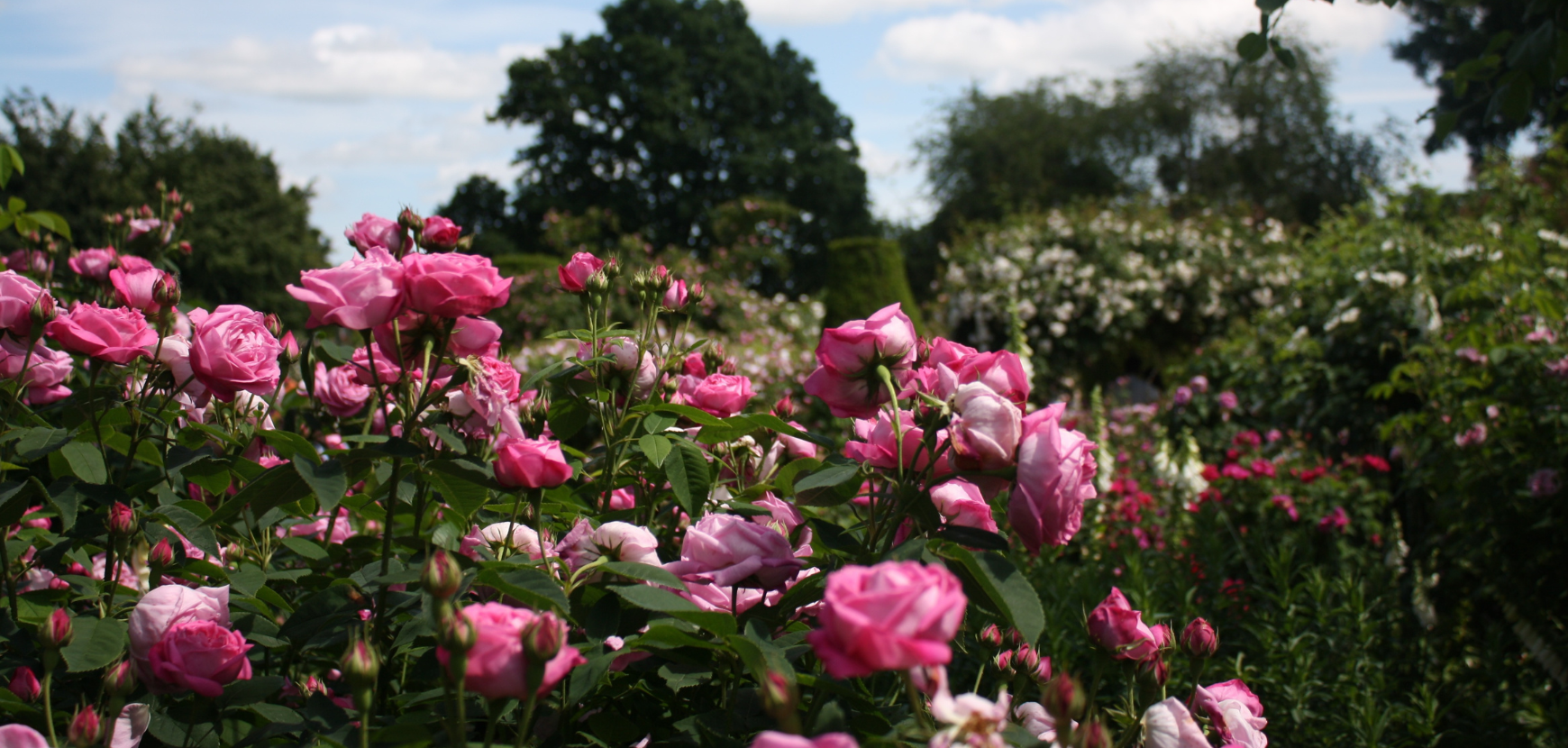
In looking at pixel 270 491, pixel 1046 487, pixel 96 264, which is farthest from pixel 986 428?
pixel 96 264

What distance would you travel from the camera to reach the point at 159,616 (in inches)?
33.7

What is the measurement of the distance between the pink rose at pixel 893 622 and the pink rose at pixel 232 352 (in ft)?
2.56

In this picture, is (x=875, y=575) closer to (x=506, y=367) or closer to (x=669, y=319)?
(x=506, y=367)

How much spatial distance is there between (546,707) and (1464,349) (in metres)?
3.52

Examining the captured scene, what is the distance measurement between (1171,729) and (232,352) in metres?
1.03

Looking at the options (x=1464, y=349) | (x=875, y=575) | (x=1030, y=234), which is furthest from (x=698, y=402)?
(x=1030, y=234)

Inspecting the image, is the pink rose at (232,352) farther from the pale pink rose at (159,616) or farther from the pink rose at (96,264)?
the pink rose at (96,264)

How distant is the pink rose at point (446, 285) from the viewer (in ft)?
2.77

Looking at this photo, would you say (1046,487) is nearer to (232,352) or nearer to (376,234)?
(232,352)

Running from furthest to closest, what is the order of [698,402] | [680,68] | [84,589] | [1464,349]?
[680,68]
[1464,349]
[698,402]
[84,589]

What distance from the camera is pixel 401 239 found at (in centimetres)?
137

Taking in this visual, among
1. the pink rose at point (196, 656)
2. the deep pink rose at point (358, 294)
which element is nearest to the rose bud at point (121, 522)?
the pink rose at point (196, 656)

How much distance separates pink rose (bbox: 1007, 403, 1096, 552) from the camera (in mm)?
746

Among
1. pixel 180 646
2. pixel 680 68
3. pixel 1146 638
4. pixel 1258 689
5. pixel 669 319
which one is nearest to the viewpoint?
pixel 180 646
